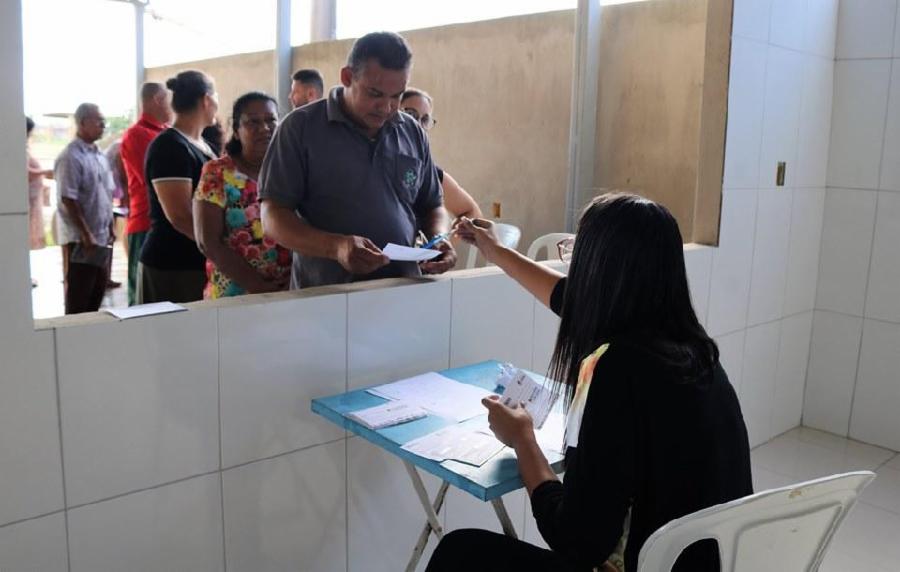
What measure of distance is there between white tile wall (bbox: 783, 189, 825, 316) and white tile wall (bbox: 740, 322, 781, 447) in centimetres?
18

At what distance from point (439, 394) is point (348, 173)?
2.11 ft

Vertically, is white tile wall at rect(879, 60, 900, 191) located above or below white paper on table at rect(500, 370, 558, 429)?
above

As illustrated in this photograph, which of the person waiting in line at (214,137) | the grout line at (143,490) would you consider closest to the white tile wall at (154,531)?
the grout line at (143,490)

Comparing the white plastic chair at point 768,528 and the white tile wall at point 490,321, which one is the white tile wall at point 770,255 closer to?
the white tile wall at point 490,321

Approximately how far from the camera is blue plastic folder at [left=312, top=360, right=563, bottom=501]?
1399 mm

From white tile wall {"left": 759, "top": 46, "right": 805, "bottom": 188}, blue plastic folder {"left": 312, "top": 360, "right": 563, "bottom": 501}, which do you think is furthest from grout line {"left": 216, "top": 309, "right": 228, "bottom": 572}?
white tile wall {"left": 759, "top": 46, "right": 805, "bottom": 188}

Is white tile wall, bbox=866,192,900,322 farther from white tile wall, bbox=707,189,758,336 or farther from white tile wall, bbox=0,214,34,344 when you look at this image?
white tile wall, bbox=0,214,34,344

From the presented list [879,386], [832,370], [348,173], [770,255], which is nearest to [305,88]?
[348,173]

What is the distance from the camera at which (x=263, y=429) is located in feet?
5.98

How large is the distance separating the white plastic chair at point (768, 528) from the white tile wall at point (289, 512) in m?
0.98

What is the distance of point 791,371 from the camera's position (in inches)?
145

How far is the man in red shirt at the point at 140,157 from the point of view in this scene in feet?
10.5

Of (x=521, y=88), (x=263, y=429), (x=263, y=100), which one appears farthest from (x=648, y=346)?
(x=521, y=88)

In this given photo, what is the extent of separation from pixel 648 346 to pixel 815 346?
2.86 metres
